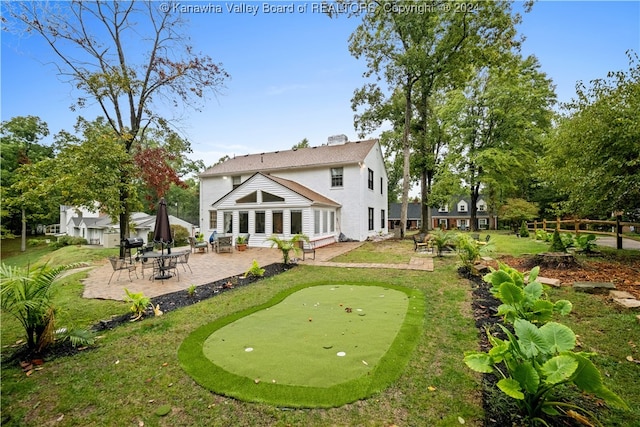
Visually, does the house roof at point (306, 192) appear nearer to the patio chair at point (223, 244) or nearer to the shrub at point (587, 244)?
the patio chair at point (223, 244)

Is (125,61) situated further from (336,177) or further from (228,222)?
(336,177)

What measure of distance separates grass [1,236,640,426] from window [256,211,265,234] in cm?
1165

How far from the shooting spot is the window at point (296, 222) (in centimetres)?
1584

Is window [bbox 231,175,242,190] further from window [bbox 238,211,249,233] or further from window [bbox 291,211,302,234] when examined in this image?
window [bbox 291,211,302,234]

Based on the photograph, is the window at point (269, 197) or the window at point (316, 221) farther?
the window at point (269, 197)

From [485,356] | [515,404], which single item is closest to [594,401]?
[515,404]

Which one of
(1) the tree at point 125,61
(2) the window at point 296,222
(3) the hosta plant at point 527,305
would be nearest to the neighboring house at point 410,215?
(2) the window at point 296,222

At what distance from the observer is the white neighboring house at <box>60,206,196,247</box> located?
2642 centimetres

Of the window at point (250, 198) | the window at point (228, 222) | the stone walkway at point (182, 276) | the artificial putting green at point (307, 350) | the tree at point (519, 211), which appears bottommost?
the stone walkway at point (182, 276)

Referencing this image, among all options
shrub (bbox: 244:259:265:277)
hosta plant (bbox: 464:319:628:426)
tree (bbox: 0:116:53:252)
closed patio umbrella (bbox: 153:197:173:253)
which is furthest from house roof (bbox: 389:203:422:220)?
hosta plant (bbox: 464:319:628:426)

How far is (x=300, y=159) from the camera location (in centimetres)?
2077

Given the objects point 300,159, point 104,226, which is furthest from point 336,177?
point 104,226

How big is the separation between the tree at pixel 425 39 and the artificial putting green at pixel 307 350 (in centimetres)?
1521

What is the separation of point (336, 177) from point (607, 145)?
1321 centimetres
